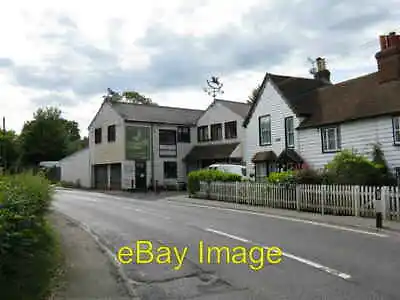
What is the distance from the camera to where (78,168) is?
5262 cm

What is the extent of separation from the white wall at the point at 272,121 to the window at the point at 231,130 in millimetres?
8749

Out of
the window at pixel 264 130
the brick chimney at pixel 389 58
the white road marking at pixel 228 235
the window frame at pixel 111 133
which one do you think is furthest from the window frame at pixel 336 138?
the window frame at pixel 111 133

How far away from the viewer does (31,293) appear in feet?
19.7

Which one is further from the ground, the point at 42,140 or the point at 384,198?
the point at 42,140

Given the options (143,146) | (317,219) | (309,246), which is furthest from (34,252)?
(143,146)

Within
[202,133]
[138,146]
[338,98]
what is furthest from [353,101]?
[202,133]

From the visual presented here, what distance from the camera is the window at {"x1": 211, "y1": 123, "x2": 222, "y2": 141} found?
4609 cm

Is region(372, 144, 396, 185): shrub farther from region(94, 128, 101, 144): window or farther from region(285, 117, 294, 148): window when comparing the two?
region(94, 128, 101, 144): window

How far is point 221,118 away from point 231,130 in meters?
2.00

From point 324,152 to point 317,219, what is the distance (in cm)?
1168

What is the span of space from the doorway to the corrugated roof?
4001 millimetres

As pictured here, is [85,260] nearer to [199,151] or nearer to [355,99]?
[355,99]

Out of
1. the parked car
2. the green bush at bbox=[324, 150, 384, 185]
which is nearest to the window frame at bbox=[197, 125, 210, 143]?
the parked car

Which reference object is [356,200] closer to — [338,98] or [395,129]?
[395,129]
